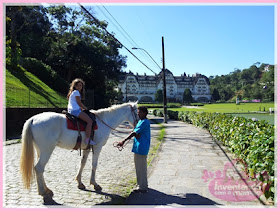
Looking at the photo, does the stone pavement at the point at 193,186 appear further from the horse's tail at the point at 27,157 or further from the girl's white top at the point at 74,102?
the girl's white top at the point at 74,102

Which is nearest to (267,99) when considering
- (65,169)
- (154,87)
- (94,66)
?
(154,87)

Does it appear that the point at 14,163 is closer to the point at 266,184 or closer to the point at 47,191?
the point at 47,191

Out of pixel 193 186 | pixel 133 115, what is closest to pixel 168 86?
pixel 133 115

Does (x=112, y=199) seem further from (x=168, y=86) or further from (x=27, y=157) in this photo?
(x=168, y=86)

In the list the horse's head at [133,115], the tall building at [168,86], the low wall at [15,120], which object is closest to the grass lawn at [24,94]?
the low wall at [15,120]

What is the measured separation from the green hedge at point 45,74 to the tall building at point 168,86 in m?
78.1

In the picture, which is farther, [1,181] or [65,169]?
[65,169]

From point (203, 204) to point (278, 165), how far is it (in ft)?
4.59

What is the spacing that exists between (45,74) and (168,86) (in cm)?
9589

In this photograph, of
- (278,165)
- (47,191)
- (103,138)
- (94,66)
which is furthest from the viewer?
(94,66)

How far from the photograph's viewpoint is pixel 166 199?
14.3 ft

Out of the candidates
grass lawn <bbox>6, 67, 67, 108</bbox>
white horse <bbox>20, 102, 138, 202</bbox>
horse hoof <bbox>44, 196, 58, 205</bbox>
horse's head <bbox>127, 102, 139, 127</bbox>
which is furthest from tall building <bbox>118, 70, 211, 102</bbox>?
horse hoof <bbox>44, 196, 58, 205</bbox>

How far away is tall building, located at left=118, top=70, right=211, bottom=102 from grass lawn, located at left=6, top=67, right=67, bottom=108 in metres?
84.3

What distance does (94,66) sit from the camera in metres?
29.8
